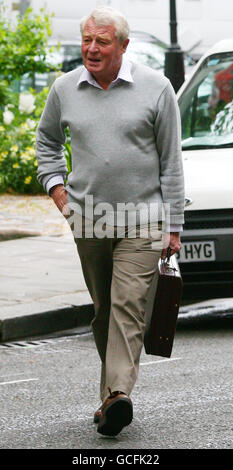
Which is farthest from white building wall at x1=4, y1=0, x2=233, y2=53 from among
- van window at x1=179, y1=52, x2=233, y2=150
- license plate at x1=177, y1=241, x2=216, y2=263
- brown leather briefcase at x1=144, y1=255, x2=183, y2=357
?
brown leather briefcase at x1=144, y1=255, x2=183, y2=357

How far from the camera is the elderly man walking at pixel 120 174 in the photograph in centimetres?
526

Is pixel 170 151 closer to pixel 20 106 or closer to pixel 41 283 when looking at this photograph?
pixel 41 283

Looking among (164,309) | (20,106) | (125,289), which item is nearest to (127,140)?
(125,289)

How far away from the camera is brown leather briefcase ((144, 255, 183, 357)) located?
18.0ft

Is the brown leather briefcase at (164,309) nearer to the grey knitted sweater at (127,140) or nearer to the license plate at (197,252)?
the grey knitted sweater at (127,140)

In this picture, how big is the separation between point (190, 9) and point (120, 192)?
2388 cm

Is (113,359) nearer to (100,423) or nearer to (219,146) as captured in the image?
(100,423)

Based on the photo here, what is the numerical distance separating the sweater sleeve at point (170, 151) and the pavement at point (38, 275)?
3.02 meters

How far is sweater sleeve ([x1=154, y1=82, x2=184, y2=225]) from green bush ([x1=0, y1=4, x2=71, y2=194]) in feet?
29.8

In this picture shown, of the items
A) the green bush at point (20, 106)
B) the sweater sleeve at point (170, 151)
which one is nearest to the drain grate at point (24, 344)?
the sweater sleeve at point (170, 151)

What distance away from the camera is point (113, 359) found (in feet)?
17.5

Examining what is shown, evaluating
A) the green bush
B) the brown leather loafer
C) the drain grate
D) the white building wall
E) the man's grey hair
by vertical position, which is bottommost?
the white building wall

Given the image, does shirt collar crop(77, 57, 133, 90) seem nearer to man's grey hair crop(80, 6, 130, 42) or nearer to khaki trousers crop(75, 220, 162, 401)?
man's grey hair crop(80, 6, 130, 42)
